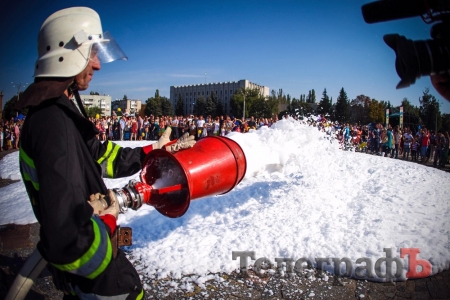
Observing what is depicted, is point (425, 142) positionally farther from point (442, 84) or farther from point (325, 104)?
point (325, 104)

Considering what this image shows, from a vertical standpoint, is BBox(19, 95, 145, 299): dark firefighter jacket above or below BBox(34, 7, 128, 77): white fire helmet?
below

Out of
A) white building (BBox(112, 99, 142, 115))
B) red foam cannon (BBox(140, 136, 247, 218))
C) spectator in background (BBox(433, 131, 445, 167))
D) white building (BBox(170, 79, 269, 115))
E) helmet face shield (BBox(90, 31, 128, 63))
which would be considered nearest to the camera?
helmet face shield (BBox(90, 31, 128, 63))

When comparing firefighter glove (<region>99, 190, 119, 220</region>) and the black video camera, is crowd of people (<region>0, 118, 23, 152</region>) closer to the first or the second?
firefighter glove (<region>99, 190, 119, 220</region>)

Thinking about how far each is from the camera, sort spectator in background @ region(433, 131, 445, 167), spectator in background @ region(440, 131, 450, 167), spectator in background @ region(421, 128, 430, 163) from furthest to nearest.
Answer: spectator in background @ region(421, 128, 430, 163) < spectator in background @ region(433, 131, 445, 167) < spectator in background @ region(440, 131, 450, 167)

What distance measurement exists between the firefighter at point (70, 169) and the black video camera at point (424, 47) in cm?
149

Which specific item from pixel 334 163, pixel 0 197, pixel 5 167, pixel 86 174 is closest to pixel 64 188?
pixel 86 174

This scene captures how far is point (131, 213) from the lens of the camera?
4.84 meters

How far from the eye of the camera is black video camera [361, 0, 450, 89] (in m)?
1.13

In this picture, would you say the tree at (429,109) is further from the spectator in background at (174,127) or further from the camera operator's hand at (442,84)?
the spectator in background at (174,127)

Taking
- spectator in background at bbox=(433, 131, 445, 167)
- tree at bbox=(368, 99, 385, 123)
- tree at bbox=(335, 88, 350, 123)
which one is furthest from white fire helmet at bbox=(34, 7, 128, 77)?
tree at bbox=(335, 88, 350, 123)

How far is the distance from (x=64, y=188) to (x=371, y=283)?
337cm

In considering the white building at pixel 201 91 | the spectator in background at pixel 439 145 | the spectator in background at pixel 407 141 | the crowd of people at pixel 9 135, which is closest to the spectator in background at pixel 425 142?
the spectator in background at pixel 439 145

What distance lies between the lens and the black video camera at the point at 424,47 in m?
1.13

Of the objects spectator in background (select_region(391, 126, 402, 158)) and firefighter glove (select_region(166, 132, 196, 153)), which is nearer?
firefighter glove (select_region(166, 132, 196, 153))
